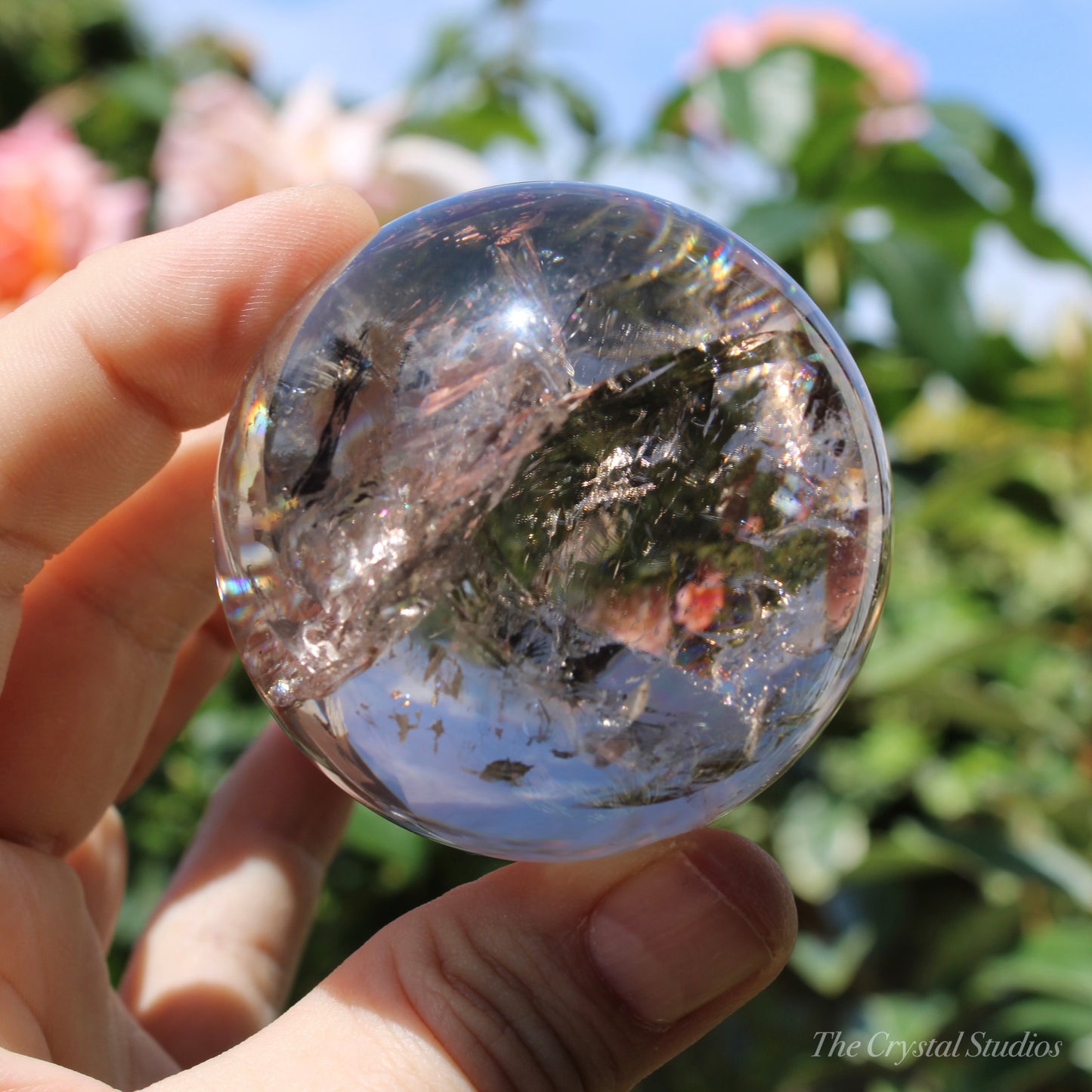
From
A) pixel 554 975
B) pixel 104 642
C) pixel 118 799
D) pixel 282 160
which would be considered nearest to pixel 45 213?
pixel 282 160

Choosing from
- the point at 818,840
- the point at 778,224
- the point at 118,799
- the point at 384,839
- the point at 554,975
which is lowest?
the point at 818,840

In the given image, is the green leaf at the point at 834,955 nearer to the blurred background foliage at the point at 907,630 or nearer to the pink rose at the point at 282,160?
the blurred background foliage at the point at 907,630

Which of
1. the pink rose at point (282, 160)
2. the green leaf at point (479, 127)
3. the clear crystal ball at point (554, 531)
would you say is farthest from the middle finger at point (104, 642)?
the green leaf at point (479, 127)

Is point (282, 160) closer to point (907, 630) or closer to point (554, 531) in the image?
point (554, 531)

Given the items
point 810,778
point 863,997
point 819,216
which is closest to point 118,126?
point 819,216

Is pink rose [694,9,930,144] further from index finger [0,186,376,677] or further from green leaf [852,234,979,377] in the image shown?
index finger [0,186,376,677]

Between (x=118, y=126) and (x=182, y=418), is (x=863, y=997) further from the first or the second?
(x=118, y=126)

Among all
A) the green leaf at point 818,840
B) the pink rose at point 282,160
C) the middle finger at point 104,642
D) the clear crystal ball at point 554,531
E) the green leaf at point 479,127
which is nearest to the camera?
the clear crystal ball at point 554,531
